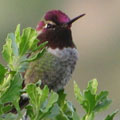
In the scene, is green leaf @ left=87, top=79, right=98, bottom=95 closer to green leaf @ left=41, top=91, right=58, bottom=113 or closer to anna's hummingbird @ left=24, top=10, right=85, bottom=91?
green leaf @ left=41, top=91, right=58, bottom=113

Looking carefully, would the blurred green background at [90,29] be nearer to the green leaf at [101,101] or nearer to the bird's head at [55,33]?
the bird's head at [55,33]

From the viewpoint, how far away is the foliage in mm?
1981

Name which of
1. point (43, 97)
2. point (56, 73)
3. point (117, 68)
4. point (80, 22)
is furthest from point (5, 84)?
point (80, 22)

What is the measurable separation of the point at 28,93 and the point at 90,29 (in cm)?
1351

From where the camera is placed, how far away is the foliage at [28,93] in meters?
1.98

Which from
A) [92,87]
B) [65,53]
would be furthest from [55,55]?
[92,87]

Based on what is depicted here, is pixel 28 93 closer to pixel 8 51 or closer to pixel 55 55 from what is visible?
pixel 8 51

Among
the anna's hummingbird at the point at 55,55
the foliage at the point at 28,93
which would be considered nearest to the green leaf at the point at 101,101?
the foliage at the point at 28,93

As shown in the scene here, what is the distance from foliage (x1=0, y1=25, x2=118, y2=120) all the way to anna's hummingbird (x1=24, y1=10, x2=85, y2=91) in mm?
1528

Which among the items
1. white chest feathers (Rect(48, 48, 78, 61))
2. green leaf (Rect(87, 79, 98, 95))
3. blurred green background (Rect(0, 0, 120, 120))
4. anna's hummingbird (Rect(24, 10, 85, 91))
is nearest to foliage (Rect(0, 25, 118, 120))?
green leaf (Rect(87, 79, 98, 95))

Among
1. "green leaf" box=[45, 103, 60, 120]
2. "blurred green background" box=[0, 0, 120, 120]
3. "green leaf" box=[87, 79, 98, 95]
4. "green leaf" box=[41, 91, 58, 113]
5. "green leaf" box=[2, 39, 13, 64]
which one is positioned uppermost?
"blurred green background" box=[0, 0, 120, 120]

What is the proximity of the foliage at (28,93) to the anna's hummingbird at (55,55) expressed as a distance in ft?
5.01

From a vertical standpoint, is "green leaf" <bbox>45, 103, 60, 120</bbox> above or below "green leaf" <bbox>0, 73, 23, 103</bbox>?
below

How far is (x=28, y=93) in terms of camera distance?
197 cm
